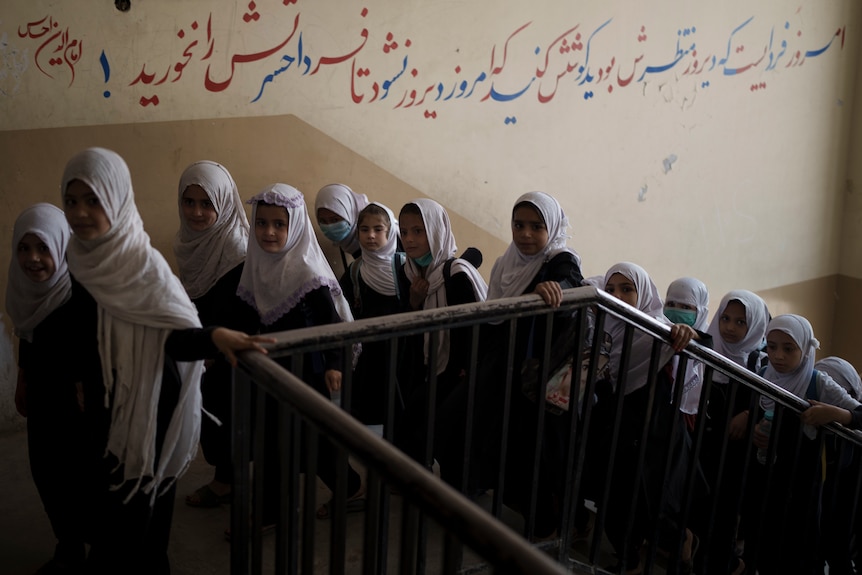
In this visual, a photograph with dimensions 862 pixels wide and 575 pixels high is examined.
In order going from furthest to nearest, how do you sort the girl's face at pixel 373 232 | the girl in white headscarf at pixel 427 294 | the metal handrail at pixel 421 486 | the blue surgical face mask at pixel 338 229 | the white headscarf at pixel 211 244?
the blue surgical face mask at pixel 338 229 < the girl's face at pixel 373 232 < the white headscarf at pixel 211 244 < the girl in white headscarf at pixel 427 294 < the metal handrail at pixel 421 486

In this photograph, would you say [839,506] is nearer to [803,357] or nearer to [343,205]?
[803,357]

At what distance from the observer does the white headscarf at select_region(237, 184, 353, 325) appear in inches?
113

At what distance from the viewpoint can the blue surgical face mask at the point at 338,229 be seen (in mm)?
4113

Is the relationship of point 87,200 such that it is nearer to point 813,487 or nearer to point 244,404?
point 244,404

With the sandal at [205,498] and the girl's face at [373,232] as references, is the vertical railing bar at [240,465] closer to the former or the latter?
the sandal at [205,498]

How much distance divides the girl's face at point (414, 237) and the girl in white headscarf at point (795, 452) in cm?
137

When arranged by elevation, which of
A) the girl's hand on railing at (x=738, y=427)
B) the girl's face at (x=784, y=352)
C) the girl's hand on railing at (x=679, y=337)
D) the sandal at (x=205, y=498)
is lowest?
the sandal at (x=205, y=498)

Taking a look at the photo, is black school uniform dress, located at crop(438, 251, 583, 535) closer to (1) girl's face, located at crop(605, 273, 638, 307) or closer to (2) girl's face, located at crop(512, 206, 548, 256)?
(2) girl's face, located at crop(512, 206, 548, 256)

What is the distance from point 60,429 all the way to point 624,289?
2.11 metres

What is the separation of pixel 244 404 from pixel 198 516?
151 centimetres

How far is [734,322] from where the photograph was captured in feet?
11.4

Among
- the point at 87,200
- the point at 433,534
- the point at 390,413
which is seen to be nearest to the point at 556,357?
the point at 390,413

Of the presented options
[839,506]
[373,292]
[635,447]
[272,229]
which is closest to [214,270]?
[272,229]

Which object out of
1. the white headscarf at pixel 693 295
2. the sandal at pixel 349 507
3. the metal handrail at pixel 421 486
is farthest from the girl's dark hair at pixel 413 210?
the metal handrail at pixel 421 486
